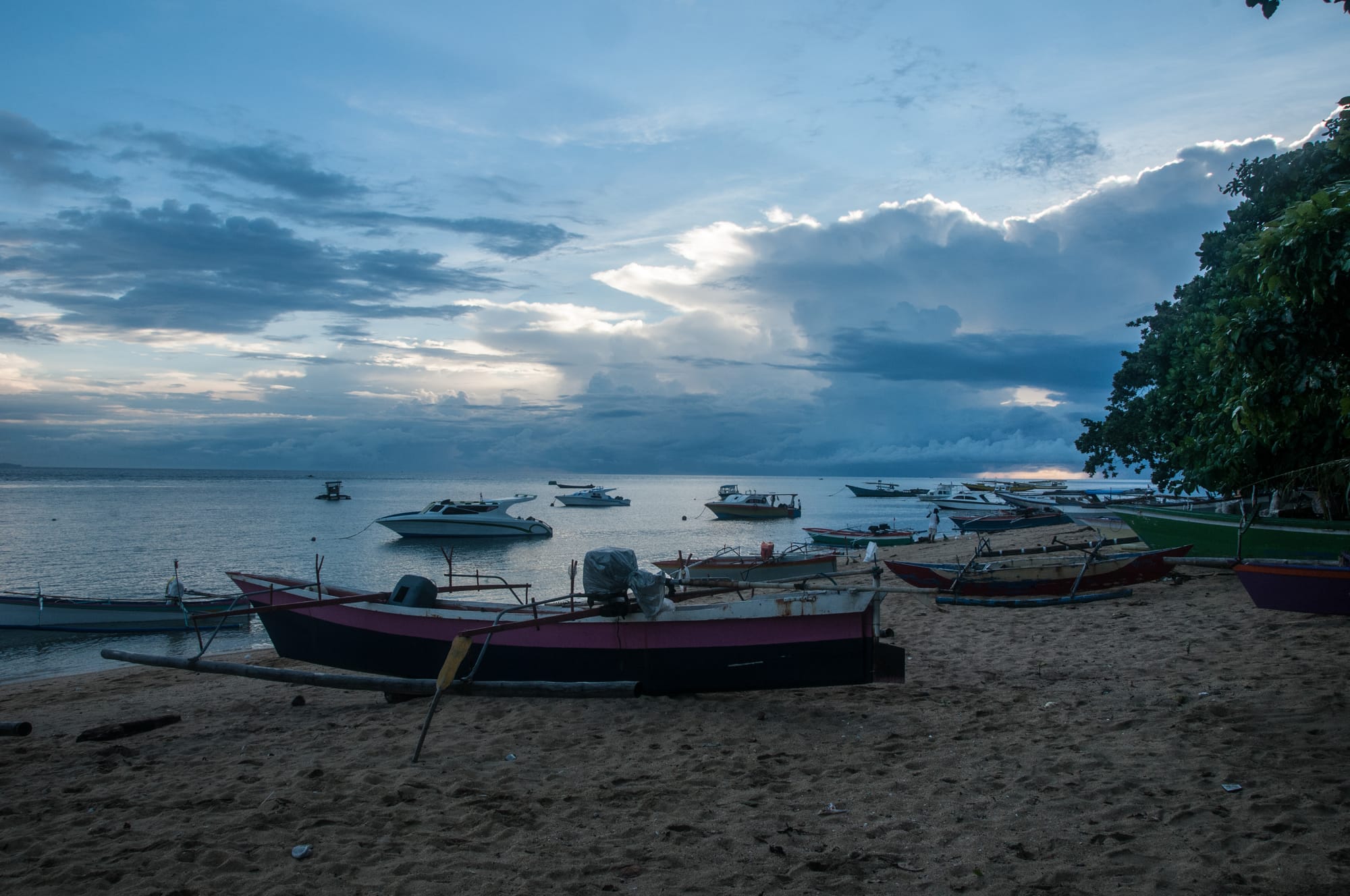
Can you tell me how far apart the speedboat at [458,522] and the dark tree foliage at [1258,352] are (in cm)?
3145

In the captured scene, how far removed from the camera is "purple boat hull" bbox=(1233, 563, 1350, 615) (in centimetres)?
1045

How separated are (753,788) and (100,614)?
18555mm

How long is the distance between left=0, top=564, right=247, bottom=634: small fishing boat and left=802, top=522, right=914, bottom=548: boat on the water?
24143 millimetres

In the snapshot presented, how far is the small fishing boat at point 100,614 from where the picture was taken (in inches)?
703

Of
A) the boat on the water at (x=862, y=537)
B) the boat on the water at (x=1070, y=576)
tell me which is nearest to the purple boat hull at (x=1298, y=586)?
the boat on the water at (x=1070, y=576)

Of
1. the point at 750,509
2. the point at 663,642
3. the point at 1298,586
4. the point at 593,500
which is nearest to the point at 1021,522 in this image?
the point at 750,509

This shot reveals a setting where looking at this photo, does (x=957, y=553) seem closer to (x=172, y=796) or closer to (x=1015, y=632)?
(x=1015, y=632)

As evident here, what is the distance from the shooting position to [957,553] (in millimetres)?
27969

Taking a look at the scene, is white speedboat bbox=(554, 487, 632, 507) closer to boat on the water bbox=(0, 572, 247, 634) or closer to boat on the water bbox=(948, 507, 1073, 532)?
boat on the water bbox=(948, 507, 1073, 532)

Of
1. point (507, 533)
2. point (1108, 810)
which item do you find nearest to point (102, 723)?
point (1108, 810)

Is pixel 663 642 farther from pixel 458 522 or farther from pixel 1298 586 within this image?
pixel 458 522

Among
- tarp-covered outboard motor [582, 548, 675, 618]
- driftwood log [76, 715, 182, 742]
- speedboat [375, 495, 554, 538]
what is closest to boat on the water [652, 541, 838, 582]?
tarp-covered outboard motor [582, 548, 675, 618]

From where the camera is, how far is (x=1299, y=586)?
1077cm

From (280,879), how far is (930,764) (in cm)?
489
